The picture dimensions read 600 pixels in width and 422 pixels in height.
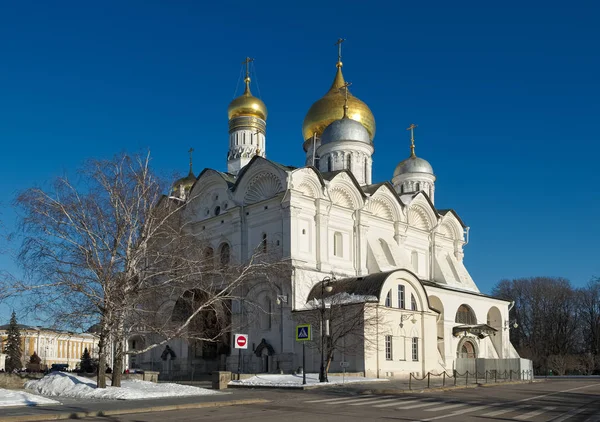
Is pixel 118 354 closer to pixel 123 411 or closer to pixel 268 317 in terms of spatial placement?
pixel 123 411

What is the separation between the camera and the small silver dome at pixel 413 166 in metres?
55.5

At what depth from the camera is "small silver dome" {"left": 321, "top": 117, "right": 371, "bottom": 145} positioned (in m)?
47.8

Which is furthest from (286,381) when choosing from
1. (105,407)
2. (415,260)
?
(415,260)

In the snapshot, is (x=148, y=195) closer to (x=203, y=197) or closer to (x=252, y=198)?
(x=252, y=198)

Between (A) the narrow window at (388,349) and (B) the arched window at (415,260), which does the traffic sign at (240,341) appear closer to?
(A) the narrow window at (388,349)

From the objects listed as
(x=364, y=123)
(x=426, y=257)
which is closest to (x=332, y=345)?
(x=426, y=257)

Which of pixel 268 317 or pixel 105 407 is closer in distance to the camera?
pixel 105 407

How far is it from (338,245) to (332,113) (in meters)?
13.4

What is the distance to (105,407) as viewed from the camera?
16.3 m

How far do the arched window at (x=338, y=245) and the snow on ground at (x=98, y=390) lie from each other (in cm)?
1939

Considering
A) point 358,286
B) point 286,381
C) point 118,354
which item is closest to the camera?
point 118,354

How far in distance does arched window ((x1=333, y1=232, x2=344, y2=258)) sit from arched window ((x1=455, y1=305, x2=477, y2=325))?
10408mm

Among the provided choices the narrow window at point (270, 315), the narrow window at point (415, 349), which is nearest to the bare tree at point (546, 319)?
the narrow window at point (415, 349)

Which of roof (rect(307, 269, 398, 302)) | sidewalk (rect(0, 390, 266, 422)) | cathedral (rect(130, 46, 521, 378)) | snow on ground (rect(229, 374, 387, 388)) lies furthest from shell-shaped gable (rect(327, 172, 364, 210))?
sidewalk (rect(0, 390, 266, 422))
